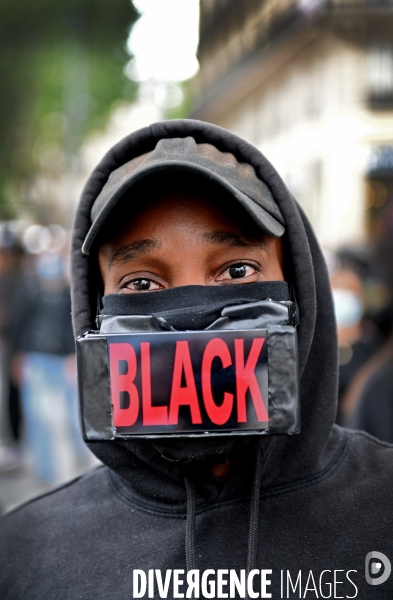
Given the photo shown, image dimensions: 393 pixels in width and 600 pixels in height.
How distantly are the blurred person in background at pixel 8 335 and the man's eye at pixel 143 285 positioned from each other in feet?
19.7

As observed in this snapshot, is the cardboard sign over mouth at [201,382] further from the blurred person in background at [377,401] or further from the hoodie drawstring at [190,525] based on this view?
the blurred person in background at [377,401]

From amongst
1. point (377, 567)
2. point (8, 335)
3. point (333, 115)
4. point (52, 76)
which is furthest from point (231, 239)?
point (52, 76)

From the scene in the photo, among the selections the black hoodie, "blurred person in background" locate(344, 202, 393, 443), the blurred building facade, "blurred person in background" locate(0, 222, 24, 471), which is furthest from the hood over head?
the blurred building facade

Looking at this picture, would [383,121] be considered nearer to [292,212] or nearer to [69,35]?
[69,35]

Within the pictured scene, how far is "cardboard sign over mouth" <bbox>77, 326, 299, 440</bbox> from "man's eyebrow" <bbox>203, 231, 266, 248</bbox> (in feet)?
0.81

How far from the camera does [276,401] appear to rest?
1.49m

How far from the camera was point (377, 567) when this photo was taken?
1569mm

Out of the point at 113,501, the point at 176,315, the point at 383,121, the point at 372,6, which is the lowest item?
the point at 113,501

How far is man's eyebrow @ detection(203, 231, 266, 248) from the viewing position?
5.42 ft

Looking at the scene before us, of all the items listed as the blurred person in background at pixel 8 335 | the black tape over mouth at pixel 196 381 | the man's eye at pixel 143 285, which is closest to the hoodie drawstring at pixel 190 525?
the black tape over mouth at pixel 196 381

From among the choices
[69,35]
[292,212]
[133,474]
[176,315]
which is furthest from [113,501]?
[69,35]

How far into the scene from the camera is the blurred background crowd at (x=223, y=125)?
4.94 meters

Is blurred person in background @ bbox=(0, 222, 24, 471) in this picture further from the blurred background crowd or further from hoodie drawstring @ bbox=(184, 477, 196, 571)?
hoodie drawstring @ bbox=(184, 477, 196, 571)

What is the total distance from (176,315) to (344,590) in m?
0.64
